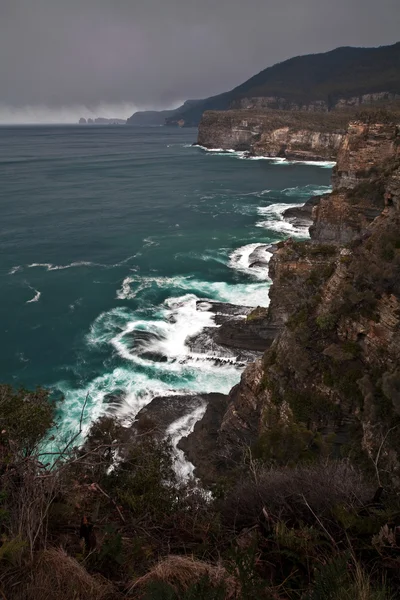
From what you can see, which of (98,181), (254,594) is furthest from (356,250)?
(98,181)

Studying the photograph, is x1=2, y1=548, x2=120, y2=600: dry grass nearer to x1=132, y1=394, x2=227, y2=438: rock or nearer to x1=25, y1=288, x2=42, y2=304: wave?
x1=132, y1=394, x2=227, y2=438: rock

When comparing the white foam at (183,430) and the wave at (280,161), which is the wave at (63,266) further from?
the wave at (280,161)

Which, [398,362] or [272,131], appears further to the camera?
[272,131]

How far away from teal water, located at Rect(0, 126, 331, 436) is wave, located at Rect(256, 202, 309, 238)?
382 millimetres

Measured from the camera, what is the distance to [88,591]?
5375mm

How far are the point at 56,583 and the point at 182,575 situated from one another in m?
1.74

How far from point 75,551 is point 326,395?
1464cm

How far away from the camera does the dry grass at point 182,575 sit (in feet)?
17.9

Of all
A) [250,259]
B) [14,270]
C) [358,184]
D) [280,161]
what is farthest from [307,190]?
[14,270]

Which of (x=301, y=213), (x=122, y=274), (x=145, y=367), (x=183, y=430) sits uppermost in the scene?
(x=301, y=213)

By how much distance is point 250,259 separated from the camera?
5375cm

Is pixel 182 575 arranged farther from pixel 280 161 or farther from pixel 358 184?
pixel 280 161

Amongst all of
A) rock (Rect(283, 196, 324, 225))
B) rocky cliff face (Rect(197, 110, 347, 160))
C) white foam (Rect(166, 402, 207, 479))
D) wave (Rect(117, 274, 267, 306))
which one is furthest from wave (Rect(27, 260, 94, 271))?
rocky cliff face (Rect(197, 110, 347, 160))

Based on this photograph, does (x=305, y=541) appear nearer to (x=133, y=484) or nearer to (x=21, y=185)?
(x=133, y=484)
